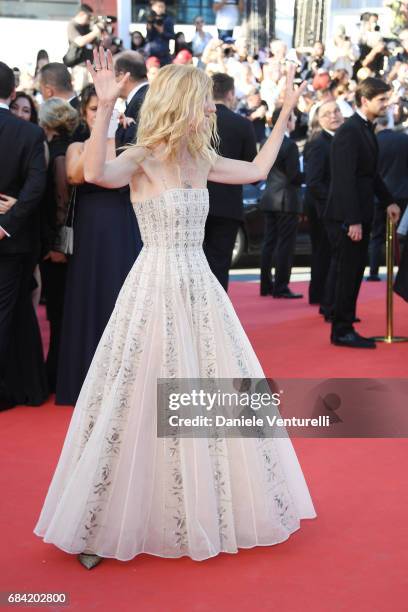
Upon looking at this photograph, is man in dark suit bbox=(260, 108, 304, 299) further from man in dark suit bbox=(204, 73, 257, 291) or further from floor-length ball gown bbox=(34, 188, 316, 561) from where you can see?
floor-length ball gown bbox=(34, 188, 316, 561)

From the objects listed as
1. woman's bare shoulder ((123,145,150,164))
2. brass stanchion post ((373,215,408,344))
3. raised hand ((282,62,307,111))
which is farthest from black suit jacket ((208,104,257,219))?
woman's bare shoulder ((123,145,150,164))

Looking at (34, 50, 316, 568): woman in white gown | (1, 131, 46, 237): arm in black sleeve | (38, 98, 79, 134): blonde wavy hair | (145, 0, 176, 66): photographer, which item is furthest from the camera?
(145, 0, 176, 66): photographer

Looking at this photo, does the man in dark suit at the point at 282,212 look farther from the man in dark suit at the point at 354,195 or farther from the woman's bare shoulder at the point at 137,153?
the woman's bare shoulder at the point at 137,153

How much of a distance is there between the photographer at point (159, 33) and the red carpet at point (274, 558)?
1238cm

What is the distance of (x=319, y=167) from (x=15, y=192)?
4549 millimetres

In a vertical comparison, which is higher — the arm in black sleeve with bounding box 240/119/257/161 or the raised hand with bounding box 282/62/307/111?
the raised hand with bounding box 282/62/307/111

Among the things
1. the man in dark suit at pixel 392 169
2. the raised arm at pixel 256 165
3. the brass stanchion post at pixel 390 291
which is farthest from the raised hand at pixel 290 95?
the man in dark suit at pixel 392 169

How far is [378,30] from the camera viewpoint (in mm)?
19812

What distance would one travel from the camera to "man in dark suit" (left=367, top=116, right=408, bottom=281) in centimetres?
1142

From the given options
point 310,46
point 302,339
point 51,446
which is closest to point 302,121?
point 310,46

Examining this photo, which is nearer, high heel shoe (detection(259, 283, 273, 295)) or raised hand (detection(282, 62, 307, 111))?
raised hand (detection(282, 62, 307, 111))

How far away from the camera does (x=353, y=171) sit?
771 cm

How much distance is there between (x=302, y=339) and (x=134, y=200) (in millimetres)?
4750

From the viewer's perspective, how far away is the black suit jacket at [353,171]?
303 inches
